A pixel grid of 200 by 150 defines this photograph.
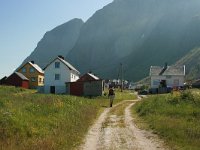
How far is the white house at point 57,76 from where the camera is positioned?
9400cm

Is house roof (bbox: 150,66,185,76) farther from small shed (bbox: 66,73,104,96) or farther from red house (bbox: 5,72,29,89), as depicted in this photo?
red house (bbox: 5,72,29,89)

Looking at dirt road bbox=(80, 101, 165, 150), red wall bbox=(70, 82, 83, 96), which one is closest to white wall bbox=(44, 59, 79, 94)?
red wall bbox=(70, 82, 83, 96)

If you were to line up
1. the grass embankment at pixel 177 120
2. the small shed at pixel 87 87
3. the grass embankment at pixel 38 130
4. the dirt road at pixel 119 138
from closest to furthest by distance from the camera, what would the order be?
the grass embankment at pixel 38 130, the dirt road at pixel 119 138, the grass embankment at pixel 177 120, the small shed at pixel 87 87

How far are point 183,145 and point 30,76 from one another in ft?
318

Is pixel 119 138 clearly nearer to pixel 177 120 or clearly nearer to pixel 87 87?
pixel 177 120

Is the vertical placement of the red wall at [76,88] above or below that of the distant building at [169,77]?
below

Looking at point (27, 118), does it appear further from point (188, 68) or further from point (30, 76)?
point (188, 68)

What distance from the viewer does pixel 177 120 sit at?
27.5 meters

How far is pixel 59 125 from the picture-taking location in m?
23.8

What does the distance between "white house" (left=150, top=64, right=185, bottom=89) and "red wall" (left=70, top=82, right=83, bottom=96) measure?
2608 cm

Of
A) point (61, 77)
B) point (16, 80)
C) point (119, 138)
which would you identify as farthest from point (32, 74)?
point (119, 138)

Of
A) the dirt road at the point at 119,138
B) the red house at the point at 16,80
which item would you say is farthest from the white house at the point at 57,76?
the dirt road at the point at 119,138

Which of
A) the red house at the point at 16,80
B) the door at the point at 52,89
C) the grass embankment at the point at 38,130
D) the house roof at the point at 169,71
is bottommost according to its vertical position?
the grass embankment at the point at 38,130

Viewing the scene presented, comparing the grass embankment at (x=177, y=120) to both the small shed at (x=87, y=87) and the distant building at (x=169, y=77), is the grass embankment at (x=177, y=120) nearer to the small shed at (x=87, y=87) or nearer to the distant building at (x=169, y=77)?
the small shed at (x=87, y=87)
